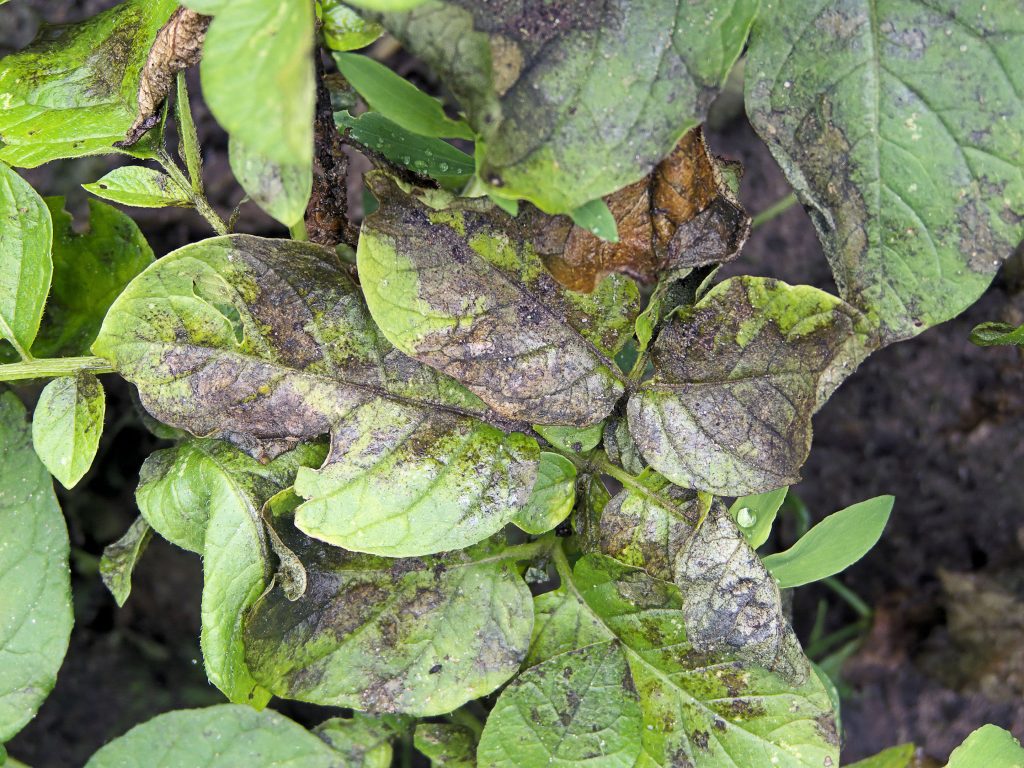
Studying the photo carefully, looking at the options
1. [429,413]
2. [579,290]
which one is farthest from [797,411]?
[429,413]

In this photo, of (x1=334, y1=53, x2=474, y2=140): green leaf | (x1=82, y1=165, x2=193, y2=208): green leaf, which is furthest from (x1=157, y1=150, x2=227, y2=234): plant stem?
(x1=334, y1=53, x2=474, y2=140): green leaf

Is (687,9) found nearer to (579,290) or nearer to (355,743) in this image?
(579,290)

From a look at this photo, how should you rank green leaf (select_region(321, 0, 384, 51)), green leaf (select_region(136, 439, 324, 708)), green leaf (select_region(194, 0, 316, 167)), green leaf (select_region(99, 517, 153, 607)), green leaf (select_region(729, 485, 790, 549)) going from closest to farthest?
1. green leaf (select_region(194, 0, 316, 167))
2. green leaf (select_region(321, 0, 384, 51))
3. green leaf (select_region(136, 439, 324, 708))
4. green leaf (select_region(729, 485, 790, 549))
5. green leaf (select_region(99, 517, 153, 607))

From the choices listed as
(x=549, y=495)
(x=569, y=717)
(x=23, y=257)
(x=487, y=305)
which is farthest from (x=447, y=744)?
(x=23, y=257)

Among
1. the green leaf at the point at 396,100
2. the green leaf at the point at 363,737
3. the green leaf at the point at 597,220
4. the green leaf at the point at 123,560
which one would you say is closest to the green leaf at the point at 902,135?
the green leaf at the point at 597,220

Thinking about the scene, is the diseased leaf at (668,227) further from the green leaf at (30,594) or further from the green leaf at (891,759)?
the green leaf at (891,759)

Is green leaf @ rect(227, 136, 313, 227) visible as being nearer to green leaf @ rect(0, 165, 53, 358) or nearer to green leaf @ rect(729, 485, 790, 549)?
green leaf @ rect(0, 165, 53, 358)
